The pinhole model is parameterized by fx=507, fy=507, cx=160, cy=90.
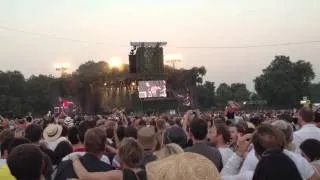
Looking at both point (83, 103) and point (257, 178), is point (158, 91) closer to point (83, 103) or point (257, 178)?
point (83, 103)

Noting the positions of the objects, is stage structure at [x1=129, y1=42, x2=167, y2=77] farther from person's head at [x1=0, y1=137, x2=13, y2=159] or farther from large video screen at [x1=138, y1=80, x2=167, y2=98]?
person's head at [x1=0, y1=137, x2=13, y2=159]

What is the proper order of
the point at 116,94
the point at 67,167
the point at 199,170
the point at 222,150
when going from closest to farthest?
the point at 199,170
the point at 67,167
the point at 222,150
the point at 116,94

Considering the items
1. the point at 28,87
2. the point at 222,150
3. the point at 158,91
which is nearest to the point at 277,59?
the point at 28,87

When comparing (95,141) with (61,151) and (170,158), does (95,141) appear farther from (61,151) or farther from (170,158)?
(170,158)

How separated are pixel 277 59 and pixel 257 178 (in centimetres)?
9998

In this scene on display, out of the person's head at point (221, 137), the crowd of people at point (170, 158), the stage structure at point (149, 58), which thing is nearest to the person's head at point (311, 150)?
the crowd of people at point (170, 158)

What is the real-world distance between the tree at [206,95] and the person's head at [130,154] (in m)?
75.0

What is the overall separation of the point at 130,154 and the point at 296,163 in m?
1.45

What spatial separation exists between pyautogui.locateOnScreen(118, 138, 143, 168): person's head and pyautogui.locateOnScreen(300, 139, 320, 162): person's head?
193cm

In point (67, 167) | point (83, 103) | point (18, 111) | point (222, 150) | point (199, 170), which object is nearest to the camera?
point (199, 170)

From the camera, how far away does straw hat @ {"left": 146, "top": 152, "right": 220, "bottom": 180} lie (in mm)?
2492

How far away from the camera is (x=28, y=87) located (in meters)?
93.6

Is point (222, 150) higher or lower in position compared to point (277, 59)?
lower

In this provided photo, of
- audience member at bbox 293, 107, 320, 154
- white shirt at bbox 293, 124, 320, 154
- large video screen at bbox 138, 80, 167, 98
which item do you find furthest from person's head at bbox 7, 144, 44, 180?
large video screen at bbox 138, 80, 167, 98
